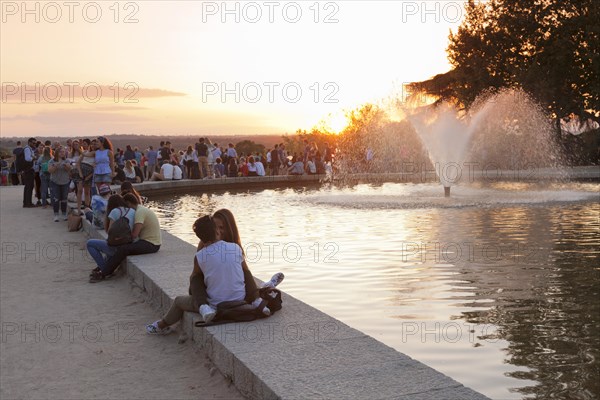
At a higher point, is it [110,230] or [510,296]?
[110,230]

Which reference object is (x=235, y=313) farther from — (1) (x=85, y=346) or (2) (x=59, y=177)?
(2) (x=59, y=177)

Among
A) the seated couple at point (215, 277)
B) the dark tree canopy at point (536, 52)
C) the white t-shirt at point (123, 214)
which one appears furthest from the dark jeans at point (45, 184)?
the dark tree canopy at point (536, 52)

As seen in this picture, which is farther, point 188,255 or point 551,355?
point 188,255

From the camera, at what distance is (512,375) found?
639 centimetres

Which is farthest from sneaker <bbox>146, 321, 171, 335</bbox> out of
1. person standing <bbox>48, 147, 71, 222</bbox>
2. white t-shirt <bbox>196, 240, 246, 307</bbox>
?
person standing <bbox>48, 147, 71, 222</bbox>

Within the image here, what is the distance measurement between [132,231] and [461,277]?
475 centimetres

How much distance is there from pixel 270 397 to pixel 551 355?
10.2ft

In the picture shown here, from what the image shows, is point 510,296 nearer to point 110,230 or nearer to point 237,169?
point 110,230

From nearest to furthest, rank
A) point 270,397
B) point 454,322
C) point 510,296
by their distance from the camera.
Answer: point 270,397
point 454,322
point 510,296

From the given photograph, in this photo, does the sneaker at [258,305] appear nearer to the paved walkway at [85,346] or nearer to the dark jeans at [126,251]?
the paved walkway at [85,346]

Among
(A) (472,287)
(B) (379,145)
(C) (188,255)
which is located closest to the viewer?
(A) (472,287)

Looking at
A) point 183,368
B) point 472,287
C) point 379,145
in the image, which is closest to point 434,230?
point 472,287

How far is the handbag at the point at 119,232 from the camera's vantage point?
1093cm

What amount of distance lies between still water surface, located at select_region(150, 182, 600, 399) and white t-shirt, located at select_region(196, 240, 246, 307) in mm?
1661
